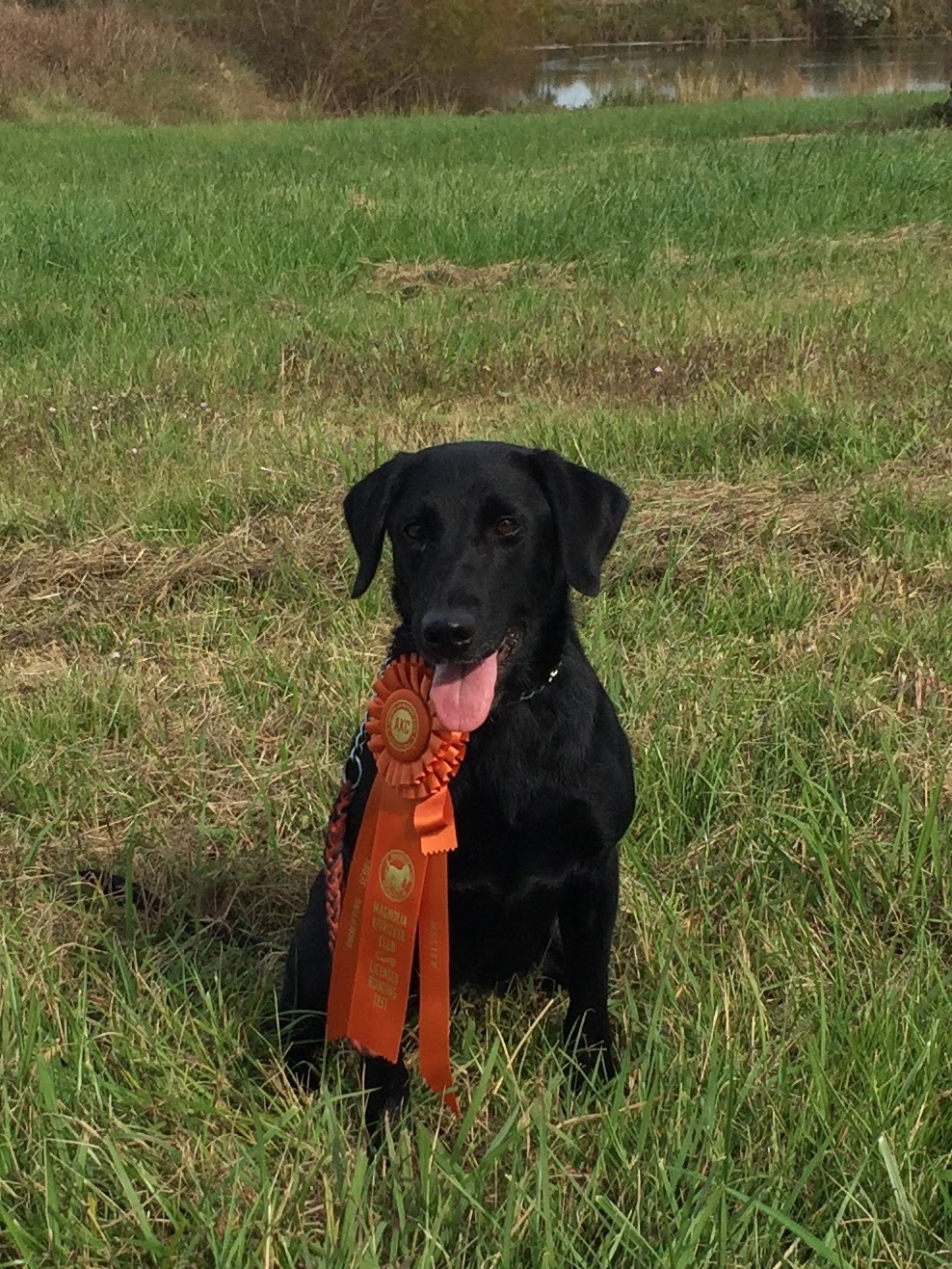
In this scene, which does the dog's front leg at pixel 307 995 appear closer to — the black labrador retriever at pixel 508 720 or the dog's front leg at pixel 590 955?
the black labrador retriever at pixel 508 720

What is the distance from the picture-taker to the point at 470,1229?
5.47ft

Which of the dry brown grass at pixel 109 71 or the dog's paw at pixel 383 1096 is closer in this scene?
the dog's paw at pixel 383 1096

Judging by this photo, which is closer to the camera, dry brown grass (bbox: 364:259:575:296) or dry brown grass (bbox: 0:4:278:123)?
dry brown grass (bbox: 364:259:575:296)

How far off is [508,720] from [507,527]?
34cm

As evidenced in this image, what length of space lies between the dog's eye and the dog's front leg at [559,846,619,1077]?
22.2 inches

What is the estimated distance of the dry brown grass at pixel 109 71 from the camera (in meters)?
23.9

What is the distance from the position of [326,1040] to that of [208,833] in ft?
2.62

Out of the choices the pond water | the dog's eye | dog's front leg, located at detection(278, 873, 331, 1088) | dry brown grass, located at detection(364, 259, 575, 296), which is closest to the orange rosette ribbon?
dog's front leg, located at detection(278, 873, 331, 1088)

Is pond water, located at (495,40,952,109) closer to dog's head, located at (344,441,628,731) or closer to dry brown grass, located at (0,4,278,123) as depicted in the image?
dry brown grass, located at (0,4,278,123)

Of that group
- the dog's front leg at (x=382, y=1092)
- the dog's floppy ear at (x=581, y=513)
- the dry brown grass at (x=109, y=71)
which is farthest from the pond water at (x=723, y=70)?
the dog's front leg at (x=382, y=1092)

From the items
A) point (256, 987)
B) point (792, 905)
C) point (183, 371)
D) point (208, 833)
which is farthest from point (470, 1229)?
point (183, 371)

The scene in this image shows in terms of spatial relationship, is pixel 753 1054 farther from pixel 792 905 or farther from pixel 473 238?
pixel 473 238

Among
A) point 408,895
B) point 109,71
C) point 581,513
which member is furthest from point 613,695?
point 109,71

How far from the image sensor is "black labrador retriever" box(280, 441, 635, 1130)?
2.00 meters
